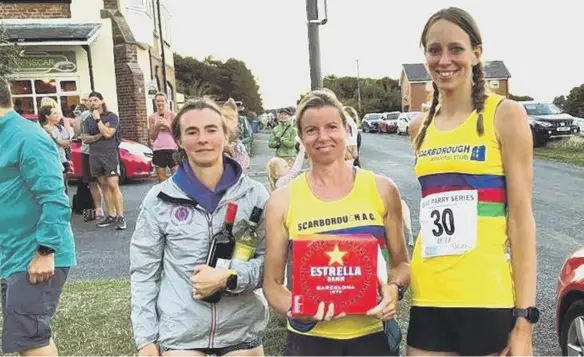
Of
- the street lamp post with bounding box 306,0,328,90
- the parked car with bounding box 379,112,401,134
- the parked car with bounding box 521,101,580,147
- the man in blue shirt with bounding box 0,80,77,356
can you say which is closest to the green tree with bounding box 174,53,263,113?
the parked car with bounding box 379,112,401,134

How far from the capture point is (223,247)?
8.62 ft

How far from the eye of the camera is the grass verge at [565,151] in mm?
19616

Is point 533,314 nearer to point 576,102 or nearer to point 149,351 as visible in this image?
point 149,351

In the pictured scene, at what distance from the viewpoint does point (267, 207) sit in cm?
257

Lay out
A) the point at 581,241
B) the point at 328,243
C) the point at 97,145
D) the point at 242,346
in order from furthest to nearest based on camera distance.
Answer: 1. the point at 97,145
2. the point at 581,241
3. the point at 242,346
4. the point at 328,243

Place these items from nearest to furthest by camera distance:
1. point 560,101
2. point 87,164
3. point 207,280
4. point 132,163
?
point 207,280, point 87,164, point 132,163, point 560,101

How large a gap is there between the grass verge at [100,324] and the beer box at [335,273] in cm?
246

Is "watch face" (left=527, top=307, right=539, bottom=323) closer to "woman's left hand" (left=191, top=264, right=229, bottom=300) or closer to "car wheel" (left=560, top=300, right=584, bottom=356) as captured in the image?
"woman's left hand" (left=191, top=264, right=229, bottom=300)

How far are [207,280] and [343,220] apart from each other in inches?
24.0

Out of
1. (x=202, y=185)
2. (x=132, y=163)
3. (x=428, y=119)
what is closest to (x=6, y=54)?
(x=132, y=163)

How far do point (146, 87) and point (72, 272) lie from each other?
15.8 m

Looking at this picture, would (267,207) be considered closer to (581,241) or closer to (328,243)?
(328,243)

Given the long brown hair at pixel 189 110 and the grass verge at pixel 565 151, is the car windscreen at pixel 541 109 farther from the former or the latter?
the long brown hair at pixel 189 110

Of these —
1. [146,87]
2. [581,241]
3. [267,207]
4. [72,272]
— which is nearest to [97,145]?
[72,272]
